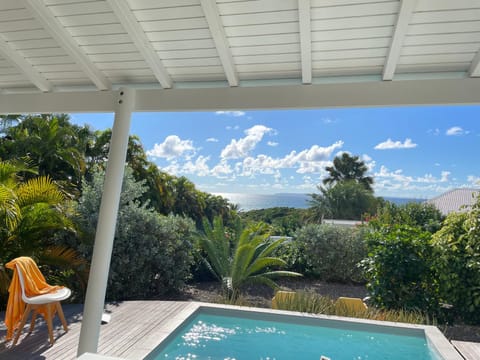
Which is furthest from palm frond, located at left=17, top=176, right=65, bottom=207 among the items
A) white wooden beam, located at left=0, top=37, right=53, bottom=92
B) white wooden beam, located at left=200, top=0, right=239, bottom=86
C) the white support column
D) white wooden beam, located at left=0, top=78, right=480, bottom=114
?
white wooden beam, located at left=200, top=0, right=239, bottom=86

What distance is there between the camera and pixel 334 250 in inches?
384

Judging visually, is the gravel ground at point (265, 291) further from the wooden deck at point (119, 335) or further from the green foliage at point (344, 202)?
the green foliage at point (344, 202)

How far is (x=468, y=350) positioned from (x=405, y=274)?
1968 mm

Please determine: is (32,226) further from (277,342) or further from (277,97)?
(277,97)

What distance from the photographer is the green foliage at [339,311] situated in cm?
588

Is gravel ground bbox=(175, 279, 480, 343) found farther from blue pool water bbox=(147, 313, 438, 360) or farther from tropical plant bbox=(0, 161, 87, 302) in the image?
tropical plant bbox=(0, 161, 87, 302)

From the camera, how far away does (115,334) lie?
460 centimetres

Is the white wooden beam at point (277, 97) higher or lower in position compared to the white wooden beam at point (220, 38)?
lower

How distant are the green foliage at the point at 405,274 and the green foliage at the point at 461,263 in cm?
22

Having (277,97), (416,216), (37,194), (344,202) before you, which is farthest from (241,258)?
(344,202)

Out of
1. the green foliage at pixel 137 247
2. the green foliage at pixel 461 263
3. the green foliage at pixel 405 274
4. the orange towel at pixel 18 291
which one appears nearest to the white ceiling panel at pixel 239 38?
the orange towel at pixel 18 291

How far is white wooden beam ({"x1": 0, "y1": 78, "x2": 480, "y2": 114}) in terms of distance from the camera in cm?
284

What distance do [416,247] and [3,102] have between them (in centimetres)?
662

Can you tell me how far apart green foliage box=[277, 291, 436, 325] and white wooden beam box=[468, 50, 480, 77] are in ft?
14.4
